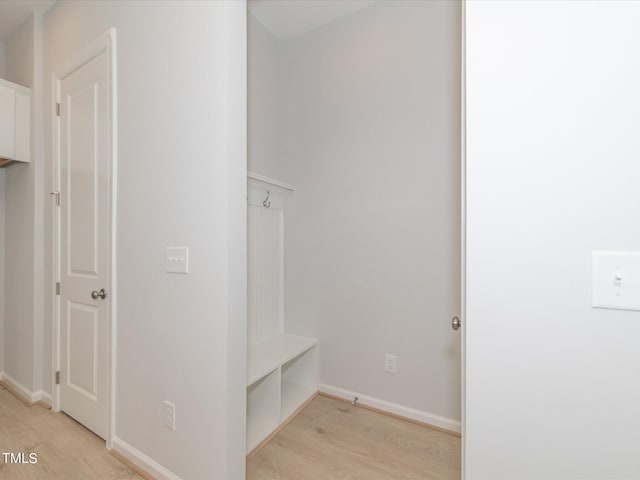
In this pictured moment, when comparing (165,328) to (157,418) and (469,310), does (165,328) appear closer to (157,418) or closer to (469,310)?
(157,418)

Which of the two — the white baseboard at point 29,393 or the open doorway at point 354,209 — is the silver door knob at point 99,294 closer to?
the open doorway at point 354,209

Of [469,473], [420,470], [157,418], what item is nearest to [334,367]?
[420,470]

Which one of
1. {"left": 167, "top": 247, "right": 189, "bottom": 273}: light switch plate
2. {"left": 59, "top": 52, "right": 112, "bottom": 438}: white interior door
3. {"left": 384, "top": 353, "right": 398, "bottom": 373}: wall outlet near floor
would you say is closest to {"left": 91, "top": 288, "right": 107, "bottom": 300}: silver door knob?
{"left": 59, "top": 52, "right": 112, "bottom": 438}: white interior door

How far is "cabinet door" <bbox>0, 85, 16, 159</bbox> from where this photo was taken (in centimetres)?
214

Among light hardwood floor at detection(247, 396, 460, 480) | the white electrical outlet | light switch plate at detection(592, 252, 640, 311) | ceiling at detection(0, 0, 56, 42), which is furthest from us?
ceiling at detection(0, 0, 56, 42)

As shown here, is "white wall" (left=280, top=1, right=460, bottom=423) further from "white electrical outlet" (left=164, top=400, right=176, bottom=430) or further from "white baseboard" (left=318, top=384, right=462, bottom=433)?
"white electrical outlet" (left=164, top=400, right=176, bottom=430)

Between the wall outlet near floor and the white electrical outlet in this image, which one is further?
the wall outlet near floor

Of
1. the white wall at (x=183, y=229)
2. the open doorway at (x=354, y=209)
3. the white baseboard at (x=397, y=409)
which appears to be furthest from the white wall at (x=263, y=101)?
the white baseboard at (x=397, y=409)

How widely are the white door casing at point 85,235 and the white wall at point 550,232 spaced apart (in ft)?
5.97

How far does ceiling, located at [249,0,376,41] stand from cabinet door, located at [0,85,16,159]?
6.01ft

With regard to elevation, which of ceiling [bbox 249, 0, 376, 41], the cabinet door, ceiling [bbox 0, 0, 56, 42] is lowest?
the cabinet door

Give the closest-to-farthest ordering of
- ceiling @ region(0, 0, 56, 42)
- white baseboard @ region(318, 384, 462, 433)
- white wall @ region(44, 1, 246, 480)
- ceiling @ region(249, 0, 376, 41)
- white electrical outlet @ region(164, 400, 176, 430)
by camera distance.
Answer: white wall @ region(44, 1, 246, 480) < white electrical outlet @ region(164, 400, 176, 430) < white baseboard @ region(318, 384, 462, 433) < ceiling @ region(0, 0, 56, 42) < ceiling @ region(249, 0, 376, 41)

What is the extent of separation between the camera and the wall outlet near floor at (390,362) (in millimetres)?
2152

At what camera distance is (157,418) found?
1521mm
